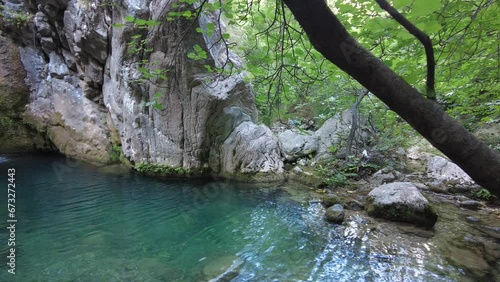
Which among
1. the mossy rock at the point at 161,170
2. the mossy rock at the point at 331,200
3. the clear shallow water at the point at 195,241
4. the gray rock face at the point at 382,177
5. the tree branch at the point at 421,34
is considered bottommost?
the clear shallow water at the point at 195,241

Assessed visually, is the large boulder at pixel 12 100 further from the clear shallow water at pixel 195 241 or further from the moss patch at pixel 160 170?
the moss patch at pixel 160 170

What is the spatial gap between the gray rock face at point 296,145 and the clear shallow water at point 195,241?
2.65 meters

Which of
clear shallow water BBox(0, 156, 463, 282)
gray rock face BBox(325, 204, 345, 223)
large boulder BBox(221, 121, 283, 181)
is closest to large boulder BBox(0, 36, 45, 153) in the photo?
clear shallow water BBox(0, 156, 463, 282)

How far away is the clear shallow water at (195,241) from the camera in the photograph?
4746mm

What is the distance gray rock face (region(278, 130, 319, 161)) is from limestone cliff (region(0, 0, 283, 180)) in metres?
0.62

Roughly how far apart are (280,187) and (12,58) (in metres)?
15.4

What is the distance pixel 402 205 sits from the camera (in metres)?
6.54

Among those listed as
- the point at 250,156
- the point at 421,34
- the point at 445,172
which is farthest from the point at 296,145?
the point at 421,34

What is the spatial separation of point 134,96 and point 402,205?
9.98m

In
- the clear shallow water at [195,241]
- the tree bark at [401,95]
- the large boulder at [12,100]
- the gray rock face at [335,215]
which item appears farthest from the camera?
the large boulder at [12,100]

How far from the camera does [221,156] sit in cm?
1072

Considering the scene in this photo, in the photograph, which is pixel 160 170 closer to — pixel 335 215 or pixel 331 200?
pixel 331 200

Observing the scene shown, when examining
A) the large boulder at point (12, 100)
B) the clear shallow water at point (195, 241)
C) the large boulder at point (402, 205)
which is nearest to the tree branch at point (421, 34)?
the clear shallow water at point (195, 241)

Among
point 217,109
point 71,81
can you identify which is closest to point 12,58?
point 71,81
